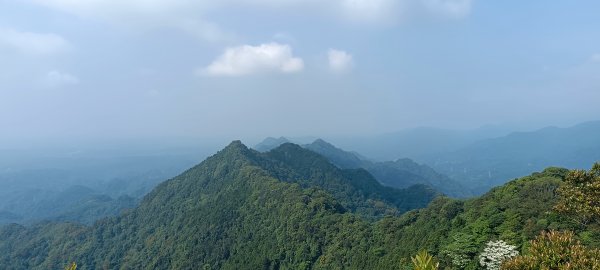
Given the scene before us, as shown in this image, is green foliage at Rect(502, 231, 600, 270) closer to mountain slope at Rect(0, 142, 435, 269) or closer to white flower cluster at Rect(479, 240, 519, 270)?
white flower cluster at Rect(479, 240, 519, 270)

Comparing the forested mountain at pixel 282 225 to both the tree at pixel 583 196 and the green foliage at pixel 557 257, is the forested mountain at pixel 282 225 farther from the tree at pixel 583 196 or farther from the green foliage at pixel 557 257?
the green foliage at pixel 557 257

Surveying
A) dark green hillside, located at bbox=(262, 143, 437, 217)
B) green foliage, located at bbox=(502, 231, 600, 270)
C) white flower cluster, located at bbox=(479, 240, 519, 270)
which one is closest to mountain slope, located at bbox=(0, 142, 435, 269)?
dark green hillside, located at bbox=(262, 143, 437, 217)

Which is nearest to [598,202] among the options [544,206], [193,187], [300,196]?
[544,206]

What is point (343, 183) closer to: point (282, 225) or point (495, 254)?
point (282, 225)

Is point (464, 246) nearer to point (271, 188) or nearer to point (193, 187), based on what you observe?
point (271, 188)

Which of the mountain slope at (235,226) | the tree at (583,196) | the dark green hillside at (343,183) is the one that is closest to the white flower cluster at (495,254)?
the tree at (583,196)

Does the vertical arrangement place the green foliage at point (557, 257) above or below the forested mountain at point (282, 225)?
above
